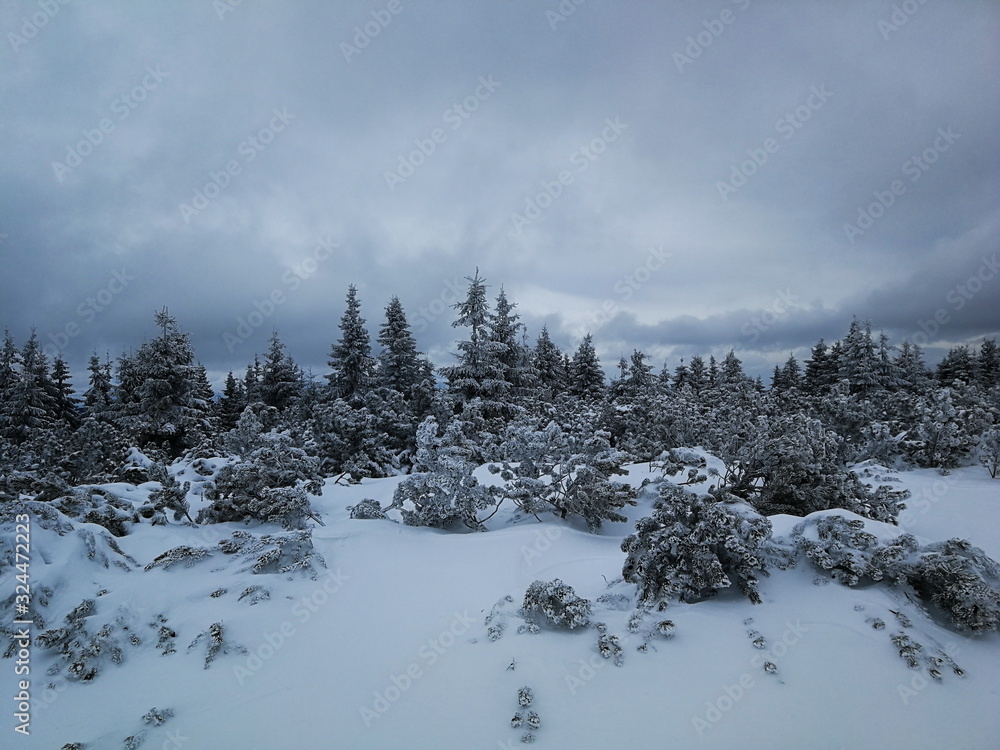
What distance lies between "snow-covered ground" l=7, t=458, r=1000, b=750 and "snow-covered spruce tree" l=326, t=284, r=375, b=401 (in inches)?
673

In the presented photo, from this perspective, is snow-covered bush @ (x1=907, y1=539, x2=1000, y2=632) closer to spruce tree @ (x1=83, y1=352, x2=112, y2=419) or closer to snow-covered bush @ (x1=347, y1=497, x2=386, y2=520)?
snow-covered bush @ (x1=347, y1=497, x2=386, y2=520)

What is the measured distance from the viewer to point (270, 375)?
1192 inches

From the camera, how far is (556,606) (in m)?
4.54

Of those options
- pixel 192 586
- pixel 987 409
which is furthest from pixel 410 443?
pixel 987 409

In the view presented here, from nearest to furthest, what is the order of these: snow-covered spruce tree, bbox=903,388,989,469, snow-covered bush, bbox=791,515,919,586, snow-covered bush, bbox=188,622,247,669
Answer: snow-covered bush, bbox=188,622,247,669 < snow-covered bush, bbox=791,515,919,586 < snow-covered spruce tree, bbox=903,388,989,469

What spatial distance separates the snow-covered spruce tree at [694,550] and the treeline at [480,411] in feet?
12.8

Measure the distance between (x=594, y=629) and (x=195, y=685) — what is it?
3.76 m

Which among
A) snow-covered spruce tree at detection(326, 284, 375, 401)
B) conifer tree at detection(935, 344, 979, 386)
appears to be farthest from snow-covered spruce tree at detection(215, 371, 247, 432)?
conifer tree at detection(935, 344, 979, 386)

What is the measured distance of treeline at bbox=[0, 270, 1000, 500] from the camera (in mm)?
10883

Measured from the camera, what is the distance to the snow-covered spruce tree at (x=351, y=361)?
890 inches

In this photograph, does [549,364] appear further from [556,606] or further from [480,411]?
[556,606]

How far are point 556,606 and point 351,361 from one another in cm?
2015

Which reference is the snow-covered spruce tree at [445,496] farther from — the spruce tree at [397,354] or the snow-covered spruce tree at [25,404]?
the snow-covered spruce tree at [25,404]

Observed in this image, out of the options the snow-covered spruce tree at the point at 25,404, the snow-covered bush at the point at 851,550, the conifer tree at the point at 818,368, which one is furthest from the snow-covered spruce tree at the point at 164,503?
the conifer tree at the point at 818,368
